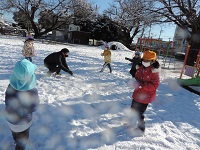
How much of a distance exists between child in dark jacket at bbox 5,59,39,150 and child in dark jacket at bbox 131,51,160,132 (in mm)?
1644

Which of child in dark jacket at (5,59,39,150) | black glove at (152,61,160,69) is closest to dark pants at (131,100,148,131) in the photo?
black glove at (152,61,160,69)

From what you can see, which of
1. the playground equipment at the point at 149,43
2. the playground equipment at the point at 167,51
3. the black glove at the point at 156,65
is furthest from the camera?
Result: the playground equipment at the point at 149,43

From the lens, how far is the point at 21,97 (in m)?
2.20

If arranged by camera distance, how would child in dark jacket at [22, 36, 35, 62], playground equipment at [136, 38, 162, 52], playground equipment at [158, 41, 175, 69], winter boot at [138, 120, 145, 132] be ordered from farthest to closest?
playground equipment at [136, 38, 162, 52] < playground equipment at [158, 41, 175, 69] < child in dark jacket at [22, 36, 35, 62] < winter boot at [138, 120, 145, 132]

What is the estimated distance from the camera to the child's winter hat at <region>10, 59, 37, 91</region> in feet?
6.85

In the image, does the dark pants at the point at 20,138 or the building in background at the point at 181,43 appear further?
the building in background at the point at 181,43

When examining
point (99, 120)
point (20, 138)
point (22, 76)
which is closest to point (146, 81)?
point (99, 120)

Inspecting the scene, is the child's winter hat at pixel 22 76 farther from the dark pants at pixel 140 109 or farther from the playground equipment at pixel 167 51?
the playground equipment at pixel 167 51

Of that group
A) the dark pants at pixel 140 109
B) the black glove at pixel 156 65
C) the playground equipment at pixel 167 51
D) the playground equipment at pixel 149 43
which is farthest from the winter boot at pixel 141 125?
the playground equipment at pixel 149 43

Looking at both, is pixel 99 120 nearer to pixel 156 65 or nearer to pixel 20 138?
pixel 156 65

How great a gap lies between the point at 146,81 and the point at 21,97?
1872mm

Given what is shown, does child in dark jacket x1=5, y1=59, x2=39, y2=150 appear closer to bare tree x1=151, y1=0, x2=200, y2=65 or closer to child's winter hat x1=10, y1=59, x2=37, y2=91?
child's winter hat x1=10, y1=59, x2=37, y2=91

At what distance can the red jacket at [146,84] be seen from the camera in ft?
9.87

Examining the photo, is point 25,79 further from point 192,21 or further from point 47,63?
point 192,21
